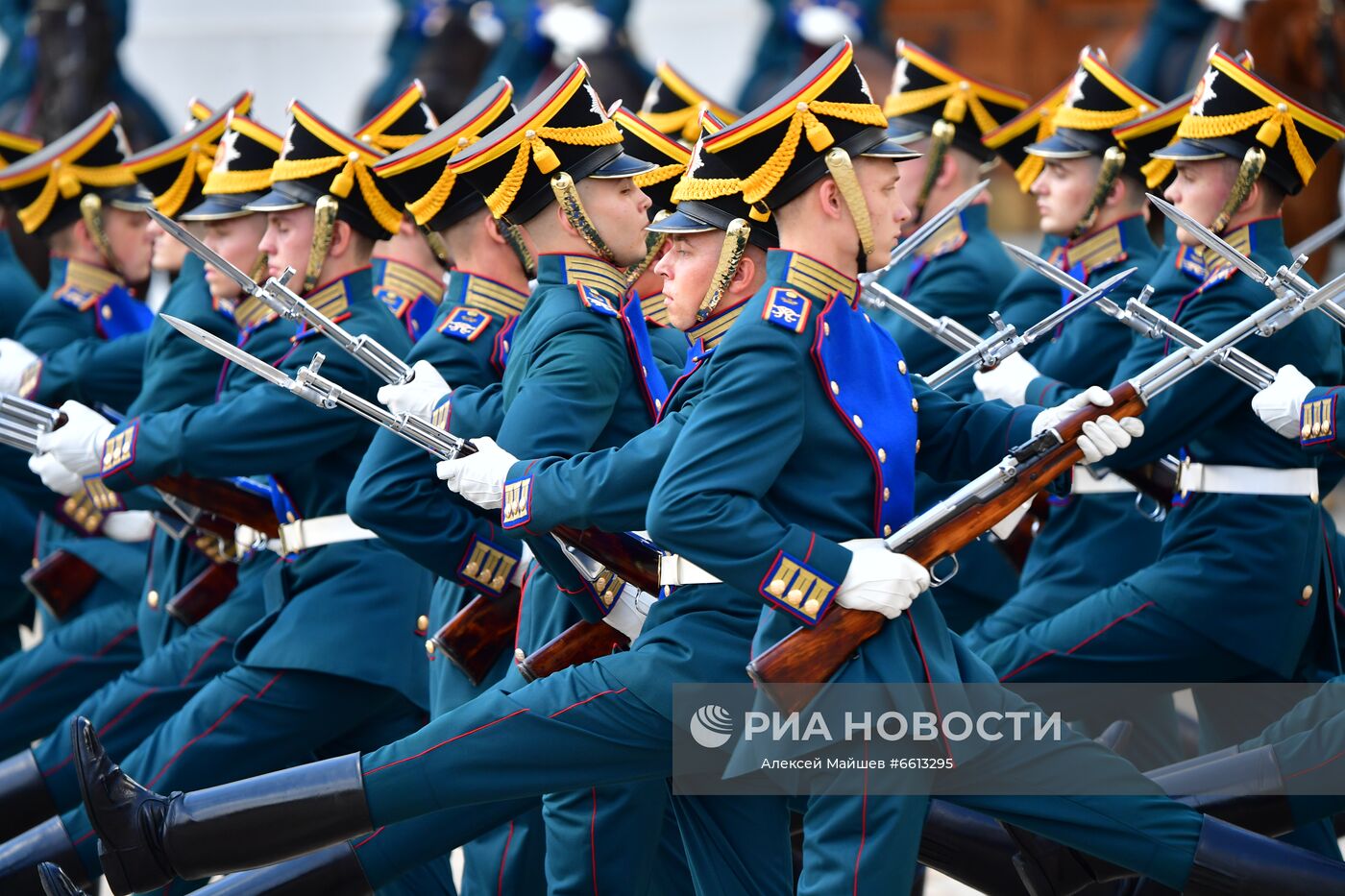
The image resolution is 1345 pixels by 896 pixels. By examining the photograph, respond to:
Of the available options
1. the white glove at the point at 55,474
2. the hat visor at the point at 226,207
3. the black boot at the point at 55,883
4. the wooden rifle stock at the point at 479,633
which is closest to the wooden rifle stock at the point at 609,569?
the wooden rifle stock at the point at 479,633

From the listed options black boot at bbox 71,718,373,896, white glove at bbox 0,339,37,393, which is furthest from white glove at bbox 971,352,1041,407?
white glove at bbox 0,339,37,393

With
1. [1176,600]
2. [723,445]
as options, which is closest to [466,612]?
[723,445]

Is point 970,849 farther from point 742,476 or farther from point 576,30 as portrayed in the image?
point 576,30

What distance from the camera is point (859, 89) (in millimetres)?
4262

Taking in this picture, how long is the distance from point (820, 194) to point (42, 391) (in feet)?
10.8

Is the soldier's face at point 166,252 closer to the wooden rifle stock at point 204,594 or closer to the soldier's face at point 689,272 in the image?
the wooden rifle stock at point 204,594

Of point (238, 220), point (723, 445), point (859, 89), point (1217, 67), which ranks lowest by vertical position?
point (723, 445)

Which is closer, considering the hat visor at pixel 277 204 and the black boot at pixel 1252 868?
the black boot at pixel 1252 868

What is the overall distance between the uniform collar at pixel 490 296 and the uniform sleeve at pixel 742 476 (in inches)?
51.6

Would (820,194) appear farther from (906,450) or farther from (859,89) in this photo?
(906,450)

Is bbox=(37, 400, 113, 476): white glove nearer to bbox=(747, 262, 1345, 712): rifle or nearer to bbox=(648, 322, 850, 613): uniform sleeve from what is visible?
bbox=(648, 322, 850, 613): uniform sleeve

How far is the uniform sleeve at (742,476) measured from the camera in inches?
155

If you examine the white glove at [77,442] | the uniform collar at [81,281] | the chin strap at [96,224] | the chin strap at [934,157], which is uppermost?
the chin strap at [934,157]

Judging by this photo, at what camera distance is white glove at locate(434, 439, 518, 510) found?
4539 mm
